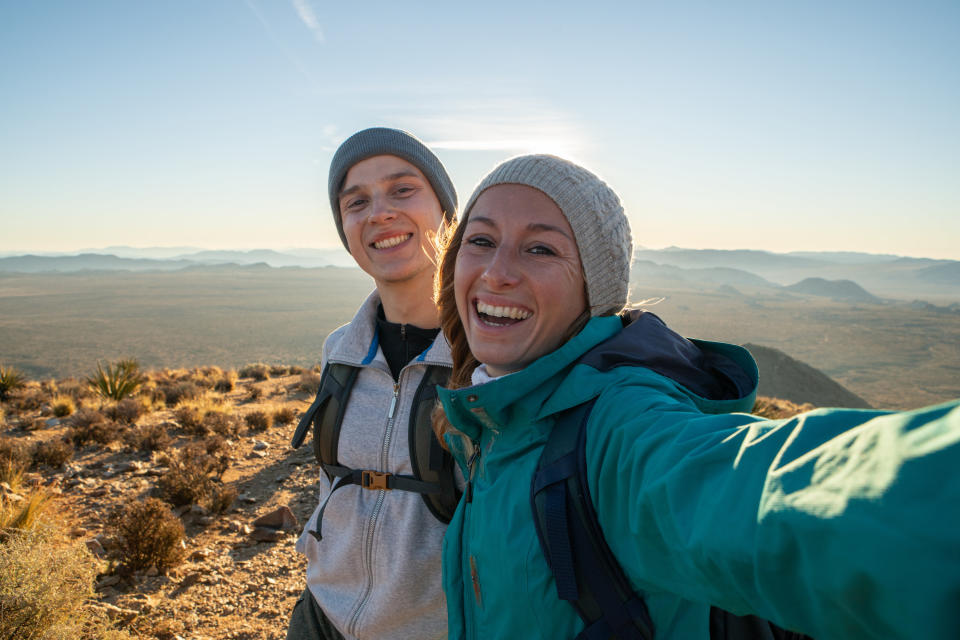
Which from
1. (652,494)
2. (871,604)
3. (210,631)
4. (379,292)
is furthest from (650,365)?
(210,631)

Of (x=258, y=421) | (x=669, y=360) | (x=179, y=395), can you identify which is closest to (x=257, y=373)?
(x=179, y=395)

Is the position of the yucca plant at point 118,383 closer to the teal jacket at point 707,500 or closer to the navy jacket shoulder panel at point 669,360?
the teal jacket at point 707,500

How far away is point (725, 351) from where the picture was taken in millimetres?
1317

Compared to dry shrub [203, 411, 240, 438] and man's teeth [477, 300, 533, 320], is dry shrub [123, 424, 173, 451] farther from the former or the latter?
man's teeth [477, 300, 533, 320]

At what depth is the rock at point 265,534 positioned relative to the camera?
4879 mm

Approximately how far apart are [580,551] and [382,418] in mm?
1205

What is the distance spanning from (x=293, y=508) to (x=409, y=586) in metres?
4.52

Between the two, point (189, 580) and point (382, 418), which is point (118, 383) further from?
point (382, 418)

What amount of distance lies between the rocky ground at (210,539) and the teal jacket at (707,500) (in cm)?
341

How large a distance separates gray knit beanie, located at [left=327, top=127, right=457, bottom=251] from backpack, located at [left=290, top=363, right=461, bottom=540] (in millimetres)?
747

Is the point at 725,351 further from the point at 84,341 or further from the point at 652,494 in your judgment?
the point at 84,341

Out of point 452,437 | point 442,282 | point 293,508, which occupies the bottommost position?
point 293,508

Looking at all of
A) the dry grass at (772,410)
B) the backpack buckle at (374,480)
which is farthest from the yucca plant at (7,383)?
the dry grass at (772,410)

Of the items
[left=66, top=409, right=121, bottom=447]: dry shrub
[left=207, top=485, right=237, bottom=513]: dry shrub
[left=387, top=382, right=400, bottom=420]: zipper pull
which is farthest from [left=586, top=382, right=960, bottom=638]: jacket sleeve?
[left=66, top=409, right=121, bottom=447]: dry shrub
